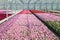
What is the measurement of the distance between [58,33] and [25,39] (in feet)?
6.09

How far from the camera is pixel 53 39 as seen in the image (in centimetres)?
644

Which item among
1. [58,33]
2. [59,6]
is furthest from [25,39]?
[59,6]

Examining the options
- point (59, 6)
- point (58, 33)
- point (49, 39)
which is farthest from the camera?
point (59, 6)

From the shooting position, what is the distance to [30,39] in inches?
253

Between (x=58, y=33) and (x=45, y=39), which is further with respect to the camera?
(x=58, y=33)

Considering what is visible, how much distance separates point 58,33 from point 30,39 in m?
1.73

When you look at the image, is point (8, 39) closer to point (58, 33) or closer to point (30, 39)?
point (30, 39)

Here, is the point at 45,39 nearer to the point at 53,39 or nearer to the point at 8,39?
the point at 53,39

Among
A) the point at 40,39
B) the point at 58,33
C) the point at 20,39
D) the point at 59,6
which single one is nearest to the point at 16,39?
the point at 20,39

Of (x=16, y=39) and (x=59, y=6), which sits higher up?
(x=16, y=39)

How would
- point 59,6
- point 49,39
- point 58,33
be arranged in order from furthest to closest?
point 59,6
point 58,33
point 49,39

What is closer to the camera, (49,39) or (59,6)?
(49,39)

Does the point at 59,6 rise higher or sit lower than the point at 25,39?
lower

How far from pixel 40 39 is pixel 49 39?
249 millimetres
